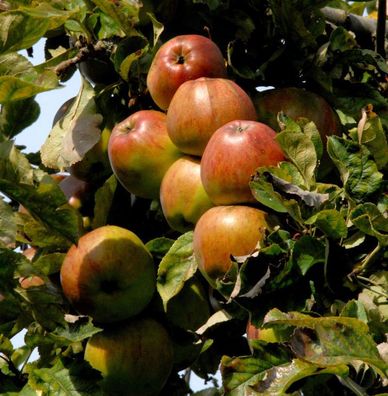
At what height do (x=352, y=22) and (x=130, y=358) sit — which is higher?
(x=352, y=22)

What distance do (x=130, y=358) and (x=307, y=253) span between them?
53 centimetres

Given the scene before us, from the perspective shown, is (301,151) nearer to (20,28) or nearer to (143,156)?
(143,156)

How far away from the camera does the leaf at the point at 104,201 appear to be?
1.95m

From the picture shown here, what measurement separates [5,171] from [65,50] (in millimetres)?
630

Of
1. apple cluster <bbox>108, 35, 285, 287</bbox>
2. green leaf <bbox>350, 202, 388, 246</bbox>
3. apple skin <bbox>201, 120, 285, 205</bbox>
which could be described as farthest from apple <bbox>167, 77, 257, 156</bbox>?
green leaf <bbox>350, 202, 388, 246</bbox>

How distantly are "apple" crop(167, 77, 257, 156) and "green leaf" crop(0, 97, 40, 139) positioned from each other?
34cm

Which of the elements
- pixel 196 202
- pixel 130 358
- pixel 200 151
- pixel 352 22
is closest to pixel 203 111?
pixel 200 151

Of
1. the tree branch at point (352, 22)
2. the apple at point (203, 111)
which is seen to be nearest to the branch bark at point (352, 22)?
the tree branch at point (352, 22)

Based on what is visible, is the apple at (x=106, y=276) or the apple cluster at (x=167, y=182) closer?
the apple cluster at (x=167, y=182)

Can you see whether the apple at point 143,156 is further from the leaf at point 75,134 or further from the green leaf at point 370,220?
the green leaf at point 370,220

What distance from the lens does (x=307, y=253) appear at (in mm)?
1483

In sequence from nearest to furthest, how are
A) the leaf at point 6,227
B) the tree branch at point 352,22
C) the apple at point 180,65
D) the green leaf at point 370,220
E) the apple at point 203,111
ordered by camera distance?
the green leaf at point 370,220 → the leaf at point 6,227 → the apple at point 203,111 → the apple at point 180,65 → the tree branch at point 352,22

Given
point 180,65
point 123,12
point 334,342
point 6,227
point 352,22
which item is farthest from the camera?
point 352,22

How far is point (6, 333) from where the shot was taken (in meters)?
1.79
